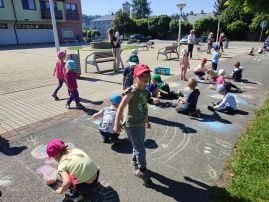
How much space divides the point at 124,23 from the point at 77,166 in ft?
190

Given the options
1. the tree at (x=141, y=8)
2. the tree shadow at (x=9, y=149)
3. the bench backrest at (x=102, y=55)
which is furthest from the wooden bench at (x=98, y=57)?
the tree at (x=141, y=8)

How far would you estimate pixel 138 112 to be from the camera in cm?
338

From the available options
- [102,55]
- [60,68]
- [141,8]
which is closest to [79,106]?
[60,68]

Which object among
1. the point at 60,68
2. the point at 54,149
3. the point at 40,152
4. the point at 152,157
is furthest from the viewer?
the point at 60,68

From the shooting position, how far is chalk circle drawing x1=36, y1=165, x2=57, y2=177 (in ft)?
12.4

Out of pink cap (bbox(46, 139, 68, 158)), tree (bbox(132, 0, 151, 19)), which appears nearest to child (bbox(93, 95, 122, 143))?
pink cap (bbox(46, 139, 68, 158))

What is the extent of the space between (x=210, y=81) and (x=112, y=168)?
7.39 m

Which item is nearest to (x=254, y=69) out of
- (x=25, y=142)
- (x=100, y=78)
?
(x=100, y=78)

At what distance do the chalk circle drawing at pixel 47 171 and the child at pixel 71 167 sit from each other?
85cm

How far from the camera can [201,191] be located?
3439mm

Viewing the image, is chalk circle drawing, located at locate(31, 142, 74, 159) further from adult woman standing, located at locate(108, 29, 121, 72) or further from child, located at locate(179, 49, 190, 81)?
Answer: adult woman standing, located at locate(108, 29, 121, 72)

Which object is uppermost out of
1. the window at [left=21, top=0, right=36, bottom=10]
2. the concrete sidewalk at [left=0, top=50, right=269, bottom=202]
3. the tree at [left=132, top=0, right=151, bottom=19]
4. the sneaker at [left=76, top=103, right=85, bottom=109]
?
the tree at [left=132, top=0, right=151, bottom=19]

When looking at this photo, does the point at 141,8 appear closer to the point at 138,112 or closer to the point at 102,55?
the point at 102,55

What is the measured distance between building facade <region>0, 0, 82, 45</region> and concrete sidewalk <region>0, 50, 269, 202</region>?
1384 inches
